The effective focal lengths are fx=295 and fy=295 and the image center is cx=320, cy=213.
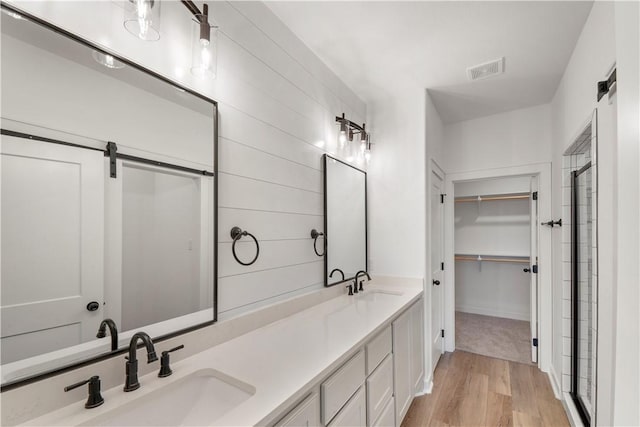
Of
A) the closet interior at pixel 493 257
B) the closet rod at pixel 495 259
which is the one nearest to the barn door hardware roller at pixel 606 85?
the closet interior at pixel 493 257

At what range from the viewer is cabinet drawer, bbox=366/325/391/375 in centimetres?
158

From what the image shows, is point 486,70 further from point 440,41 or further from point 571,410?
point 571,410

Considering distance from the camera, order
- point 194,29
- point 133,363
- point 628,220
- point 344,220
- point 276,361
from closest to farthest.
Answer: point 628,220, point 133,363, point 276,361, point 194,29, point 344,220

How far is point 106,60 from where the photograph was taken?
40.9 inches

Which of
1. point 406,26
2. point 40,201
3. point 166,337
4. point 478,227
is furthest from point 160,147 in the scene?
point 478,227

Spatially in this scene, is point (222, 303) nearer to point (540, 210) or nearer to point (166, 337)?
point (166, 337)

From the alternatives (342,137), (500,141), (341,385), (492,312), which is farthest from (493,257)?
(341,385)

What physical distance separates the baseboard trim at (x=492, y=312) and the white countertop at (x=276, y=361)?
364 cm

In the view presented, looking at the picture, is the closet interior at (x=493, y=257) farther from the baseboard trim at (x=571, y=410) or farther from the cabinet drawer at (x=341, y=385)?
the cabinet drawer at (x=341, y=385)

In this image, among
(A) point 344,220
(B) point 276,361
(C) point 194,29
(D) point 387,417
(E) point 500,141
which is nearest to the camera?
(B) point 276,361

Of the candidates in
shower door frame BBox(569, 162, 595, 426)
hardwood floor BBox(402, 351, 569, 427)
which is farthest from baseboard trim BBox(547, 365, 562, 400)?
shower door frame BBox(569, 162, 595, 426)

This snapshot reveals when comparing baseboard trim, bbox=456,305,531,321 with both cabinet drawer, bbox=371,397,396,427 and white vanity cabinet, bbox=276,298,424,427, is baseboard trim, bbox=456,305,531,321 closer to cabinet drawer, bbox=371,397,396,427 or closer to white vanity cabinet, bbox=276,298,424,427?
white vanity cabinet, bbox=276,298,424,427

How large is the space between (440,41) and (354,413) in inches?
94.2

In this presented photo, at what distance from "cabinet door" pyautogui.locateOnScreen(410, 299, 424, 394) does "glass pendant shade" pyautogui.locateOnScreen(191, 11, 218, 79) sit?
213 centimetres
